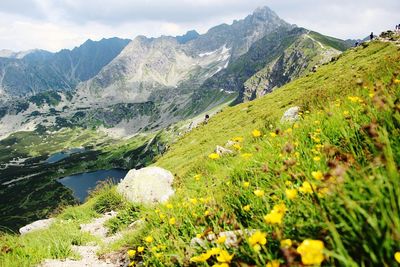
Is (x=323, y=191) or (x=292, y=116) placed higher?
(x=323, y=191)

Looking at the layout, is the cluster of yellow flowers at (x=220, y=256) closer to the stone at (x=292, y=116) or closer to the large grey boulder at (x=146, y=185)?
the stone at (x=292, y=116)

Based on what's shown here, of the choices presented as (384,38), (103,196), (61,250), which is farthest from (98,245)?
(384,38)

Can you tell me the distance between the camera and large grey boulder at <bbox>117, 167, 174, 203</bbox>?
18844 mm

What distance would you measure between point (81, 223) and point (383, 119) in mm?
14615

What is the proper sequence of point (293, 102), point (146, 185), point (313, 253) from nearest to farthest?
point (313, 253), point (146, 185), point (293, 102)

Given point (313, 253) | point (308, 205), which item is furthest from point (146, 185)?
point (313, 253)

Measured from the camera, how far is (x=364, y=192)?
9.68 ft

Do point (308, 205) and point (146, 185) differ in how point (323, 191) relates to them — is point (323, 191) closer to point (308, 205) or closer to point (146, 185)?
point (308, 205)

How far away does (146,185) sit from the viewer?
19.9 m

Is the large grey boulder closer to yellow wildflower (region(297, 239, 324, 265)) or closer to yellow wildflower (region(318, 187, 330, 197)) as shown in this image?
yellow wildflower (region(318, 187, 330, 197))

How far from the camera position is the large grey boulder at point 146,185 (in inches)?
742

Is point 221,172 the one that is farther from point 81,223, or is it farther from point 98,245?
point 81,223

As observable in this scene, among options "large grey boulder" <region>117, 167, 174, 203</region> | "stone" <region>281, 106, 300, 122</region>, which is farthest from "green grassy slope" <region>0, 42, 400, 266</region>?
"large grey boulder" <region>117, 167, 174, 203</region>

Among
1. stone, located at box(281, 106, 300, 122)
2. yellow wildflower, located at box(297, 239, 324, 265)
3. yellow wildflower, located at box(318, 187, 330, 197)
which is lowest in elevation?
stone, located at box(281, 106, 300, 122)
